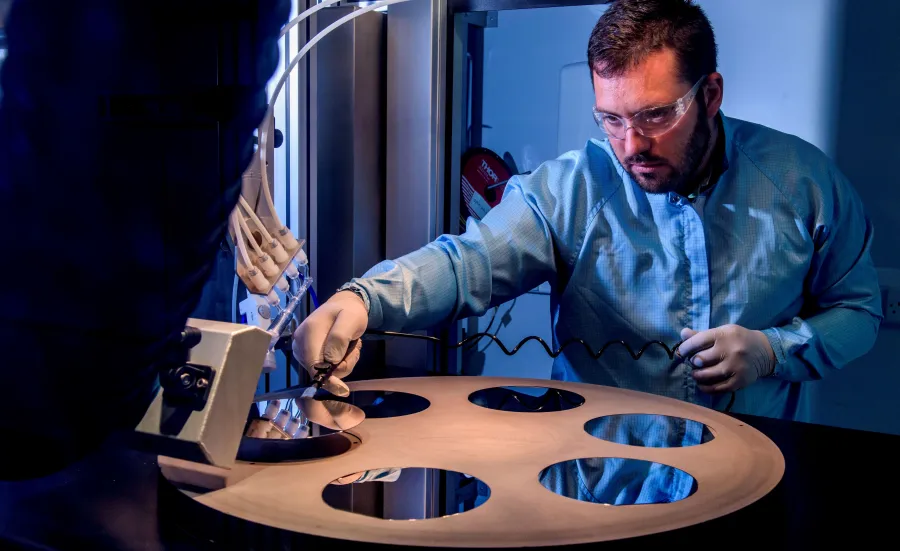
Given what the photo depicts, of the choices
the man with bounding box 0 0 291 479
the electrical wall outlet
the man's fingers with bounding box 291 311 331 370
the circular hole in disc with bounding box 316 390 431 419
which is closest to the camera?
the man with bounding box 0 0 291 479

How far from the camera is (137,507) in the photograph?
758 millimetres

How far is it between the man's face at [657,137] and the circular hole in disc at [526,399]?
535 mm

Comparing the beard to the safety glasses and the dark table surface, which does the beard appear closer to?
the safety glasses

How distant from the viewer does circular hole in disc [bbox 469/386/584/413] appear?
1.12m

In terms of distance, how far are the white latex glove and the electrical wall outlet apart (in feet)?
4.69

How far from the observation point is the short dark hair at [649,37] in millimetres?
1473

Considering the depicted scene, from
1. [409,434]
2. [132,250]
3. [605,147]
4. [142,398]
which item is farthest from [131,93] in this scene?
[605,147]

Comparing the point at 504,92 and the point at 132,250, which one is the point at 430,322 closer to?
the point at 132,250

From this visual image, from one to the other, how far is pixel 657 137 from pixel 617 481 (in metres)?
0.83

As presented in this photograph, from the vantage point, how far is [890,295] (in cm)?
204

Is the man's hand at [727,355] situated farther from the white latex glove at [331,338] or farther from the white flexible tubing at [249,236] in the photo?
the white flexible tubing at [249,236]

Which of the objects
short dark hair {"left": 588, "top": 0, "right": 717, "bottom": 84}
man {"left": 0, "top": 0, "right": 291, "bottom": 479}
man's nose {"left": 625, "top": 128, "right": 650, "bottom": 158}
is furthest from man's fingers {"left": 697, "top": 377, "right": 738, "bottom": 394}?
man {"left": 0, "top": 0, "right": 291, "bottom": 479}

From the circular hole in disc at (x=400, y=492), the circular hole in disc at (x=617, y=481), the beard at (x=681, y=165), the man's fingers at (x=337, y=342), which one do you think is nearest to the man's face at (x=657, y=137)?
the beard at (x=681, y=165)

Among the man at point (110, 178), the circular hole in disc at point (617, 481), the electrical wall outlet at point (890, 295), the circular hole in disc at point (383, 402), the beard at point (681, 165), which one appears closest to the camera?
the man at point (110, 178)
